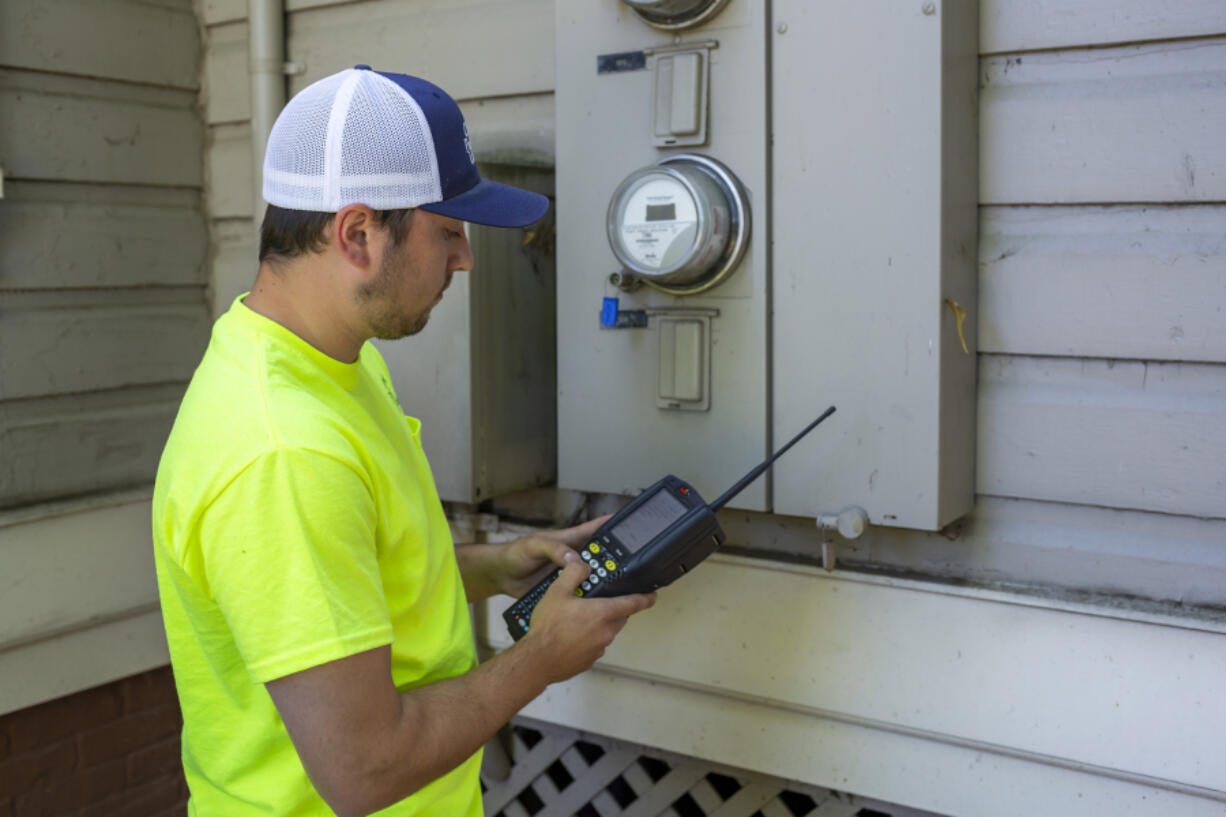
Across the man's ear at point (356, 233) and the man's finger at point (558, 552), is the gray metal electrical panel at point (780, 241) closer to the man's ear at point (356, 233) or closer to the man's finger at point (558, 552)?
the man's finger at point (558, 552)

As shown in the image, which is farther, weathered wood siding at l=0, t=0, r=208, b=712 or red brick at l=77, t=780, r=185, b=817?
red brick at l=77, t=780, r=185, b=817

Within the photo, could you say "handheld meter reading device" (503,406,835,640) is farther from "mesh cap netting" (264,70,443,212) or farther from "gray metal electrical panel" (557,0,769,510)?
"mesh cap netting" (264,70,443,212)

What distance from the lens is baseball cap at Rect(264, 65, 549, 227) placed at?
48.0 inches

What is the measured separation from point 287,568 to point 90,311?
169 cm

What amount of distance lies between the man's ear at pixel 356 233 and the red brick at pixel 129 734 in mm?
1808

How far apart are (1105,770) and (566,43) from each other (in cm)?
144

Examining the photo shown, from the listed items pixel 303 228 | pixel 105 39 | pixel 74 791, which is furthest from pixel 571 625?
pixel 105 39

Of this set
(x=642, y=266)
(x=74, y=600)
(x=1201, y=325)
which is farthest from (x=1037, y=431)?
(x=74, y=600)

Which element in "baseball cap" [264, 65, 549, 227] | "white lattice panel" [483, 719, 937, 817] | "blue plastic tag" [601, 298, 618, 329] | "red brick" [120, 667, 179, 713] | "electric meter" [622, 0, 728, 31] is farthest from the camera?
"red brick" [120, 667, 179, 713]

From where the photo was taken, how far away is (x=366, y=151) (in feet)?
3.99

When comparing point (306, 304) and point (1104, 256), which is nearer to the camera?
A: point (306, 304)

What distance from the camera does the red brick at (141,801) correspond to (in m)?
2.52

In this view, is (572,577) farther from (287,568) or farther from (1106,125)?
(1106,125)

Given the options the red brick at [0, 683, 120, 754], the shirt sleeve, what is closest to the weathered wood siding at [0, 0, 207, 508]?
the red brick at [0, 683, 120, 754]
